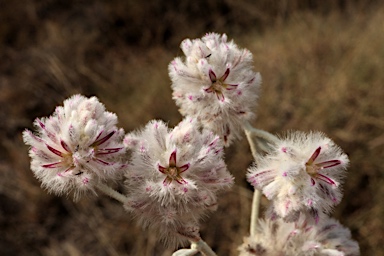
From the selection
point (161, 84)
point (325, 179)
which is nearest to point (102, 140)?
point (325, 179)

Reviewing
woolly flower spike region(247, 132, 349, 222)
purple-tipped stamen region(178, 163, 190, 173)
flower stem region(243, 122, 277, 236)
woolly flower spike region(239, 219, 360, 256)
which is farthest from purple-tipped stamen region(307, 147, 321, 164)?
purple-tipped stamen region(178, 163, 190, 173)

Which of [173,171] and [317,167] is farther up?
[317,167]

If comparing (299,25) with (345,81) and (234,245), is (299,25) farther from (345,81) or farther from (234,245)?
(234,245)

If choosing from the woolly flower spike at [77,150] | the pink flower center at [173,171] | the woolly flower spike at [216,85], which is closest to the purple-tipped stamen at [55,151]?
the woolly flower spike at [77,150]

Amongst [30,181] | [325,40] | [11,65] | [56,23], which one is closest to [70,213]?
[30,181]

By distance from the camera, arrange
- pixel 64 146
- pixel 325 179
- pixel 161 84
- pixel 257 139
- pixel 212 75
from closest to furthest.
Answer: pixel 64 146 < pixel 325 179 < pixel 212 75 < pixel 257 139 < pixel 161 84

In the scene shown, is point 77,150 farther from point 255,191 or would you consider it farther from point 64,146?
point 255,191

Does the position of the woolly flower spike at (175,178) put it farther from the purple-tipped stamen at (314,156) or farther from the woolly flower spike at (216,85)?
the purple-tipped stamen at (314,156)
